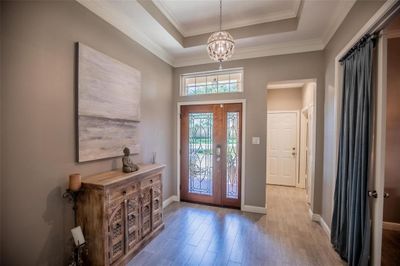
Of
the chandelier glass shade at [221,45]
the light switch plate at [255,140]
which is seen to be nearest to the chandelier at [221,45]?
the chandelier glass shade at [221,45]

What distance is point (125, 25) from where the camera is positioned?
8.70ft

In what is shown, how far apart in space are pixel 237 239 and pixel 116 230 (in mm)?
1635

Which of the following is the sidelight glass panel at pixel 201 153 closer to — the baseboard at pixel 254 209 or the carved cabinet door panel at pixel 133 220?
the baseboard at pixel 254 209

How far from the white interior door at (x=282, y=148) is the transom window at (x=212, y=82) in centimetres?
221

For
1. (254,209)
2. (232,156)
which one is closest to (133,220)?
(232,156)

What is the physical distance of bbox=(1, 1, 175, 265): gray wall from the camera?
1542 millimetres

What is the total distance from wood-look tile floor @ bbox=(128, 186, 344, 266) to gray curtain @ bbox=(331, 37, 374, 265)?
1.38 ft

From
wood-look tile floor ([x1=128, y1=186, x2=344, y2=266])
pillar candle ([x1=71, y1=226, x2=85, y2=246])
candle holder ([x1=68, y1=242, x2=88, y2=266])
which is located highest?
pillar candle ([x1=71, y1=226, x2=85, y2=246])

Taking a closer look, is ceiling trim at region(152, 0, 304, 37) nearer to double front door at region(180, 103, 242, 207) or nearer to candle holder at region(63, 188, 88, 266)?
double front door at region(180, 103, 242, 207)

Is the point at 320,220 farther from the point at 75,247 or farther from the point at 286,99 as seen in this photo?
the point at 75,247

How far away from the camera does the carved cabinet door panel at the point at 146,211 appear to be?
2.48 meters

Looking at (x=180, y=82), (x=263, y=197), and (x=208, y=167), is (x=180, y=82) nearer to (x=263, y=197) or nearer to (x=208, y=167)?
(x=208, y=167)

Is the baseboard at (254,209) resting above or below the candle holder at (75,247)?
below

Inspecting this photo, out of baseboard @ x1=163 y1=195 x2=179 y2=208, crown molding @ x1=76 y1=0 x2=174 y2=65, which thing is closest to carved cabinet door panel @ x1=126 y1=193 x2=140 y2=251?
baseboard @ x1=163 y1=195 x2=179 y2=208
